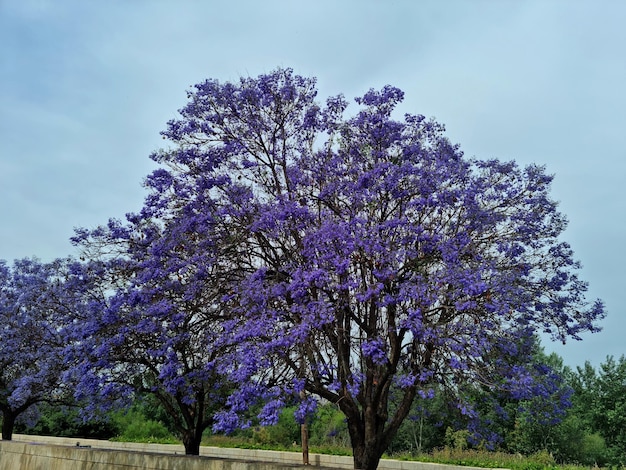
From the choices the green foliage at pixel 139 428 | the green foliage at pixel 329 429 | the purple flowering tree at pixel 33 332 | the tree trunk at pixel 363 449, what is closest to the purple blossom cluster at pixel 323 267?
the tree trunk at pixel 363 449

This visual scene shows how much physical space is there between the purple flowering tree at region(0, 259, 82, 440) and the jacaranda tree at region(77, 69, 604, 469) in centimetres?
661

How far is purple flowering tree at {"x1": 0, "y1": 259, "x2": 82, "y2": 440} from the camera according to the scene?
2128 centimetres

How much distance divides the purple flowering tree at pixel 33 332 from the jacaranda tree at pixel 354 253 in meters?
6.61

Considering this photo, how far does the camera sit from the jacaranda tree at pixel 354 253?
12.4 metres

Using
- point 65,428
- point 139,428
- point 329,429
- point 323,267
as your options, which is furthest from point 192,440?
point 65,428

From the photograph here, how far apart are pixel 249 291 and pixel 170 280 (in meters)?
3.23

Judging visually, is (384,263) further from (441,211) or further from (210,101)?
(210,101)

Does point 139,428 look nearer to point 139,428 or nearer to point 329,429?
point 139,428

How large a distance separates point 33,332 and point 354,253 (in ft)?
Result: 52.2

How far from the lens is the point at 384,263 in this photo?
12.4 metres

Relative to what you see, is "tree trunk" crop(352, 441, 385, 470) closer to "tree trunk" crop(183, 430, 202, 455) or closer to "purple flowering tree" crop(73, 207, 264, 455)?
"purple flowering tree" crop(73, 207, 264, 455)

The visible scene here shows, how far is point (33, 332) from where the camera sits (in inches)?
939

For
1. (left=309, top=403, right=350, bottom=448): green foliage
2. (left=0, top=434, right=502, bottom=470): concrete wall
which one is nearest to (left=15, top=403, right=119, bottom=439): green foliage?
(left=309, top=403, right=350, bottom=448): green foliage

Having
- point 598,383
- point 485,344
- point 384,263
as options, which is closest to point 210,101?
point 384,263
